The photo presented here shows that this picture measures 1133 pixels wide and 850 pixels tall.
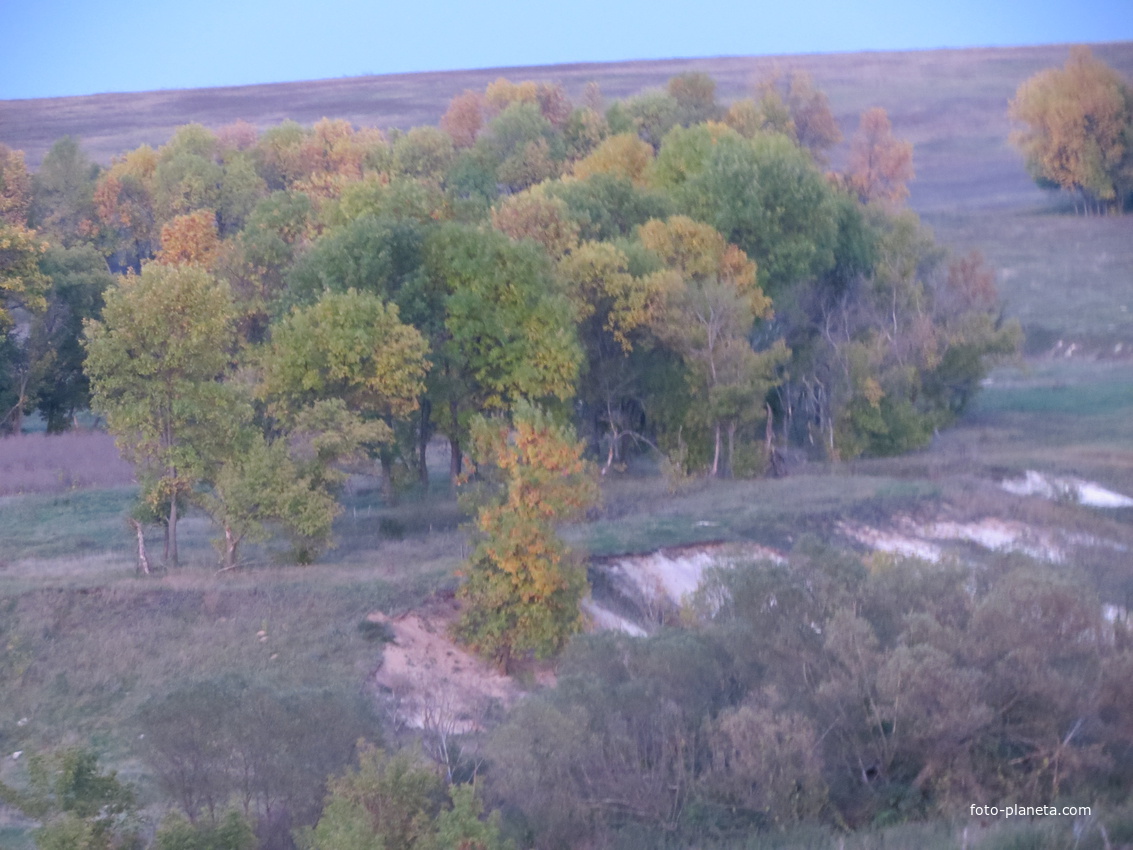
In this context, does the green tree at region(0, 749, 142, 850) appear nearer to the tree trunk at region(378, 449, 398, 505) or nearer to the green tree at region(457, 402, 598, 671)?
the green tree at region(457, 402, 598, 671)

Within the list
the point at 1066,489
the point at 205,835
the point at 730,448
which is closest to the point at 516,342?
the point at 730,448

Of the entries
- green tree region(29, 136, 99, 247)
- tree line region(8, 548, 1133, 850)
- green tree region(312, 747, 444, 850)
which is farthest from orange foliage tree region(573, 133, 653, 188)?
green tree region(312, 747, 444, 850)

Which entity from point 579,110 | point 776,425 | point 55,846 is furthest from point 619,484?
point 579,110

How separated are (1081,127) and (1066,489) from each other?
128 ft

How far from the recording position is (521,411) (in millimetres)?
23734

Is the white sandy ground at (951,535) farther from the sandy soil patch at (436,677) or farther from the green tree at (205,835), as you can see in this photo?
the green tree at (205,835)

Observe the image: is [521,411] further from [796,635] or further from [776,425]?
[776,425]

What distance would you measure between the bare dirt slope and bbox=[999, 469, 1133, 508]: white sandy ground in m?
32.2

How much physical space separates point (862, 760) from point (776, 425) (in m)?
30.0

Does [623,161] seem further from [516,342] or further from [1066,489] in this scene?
→ [1066,489]

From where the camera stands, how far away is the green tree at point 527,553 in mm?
23406

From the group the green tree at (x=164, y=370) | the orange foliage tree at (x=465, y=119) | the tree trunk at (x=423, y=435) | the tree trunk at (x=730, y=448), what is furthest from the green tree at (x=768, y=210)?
the orange foliage tree at (x=465, y=119)

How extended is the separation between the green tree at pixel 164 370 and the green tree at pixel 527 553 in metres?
6.65

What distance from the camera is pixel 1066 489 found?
36.4 meters
